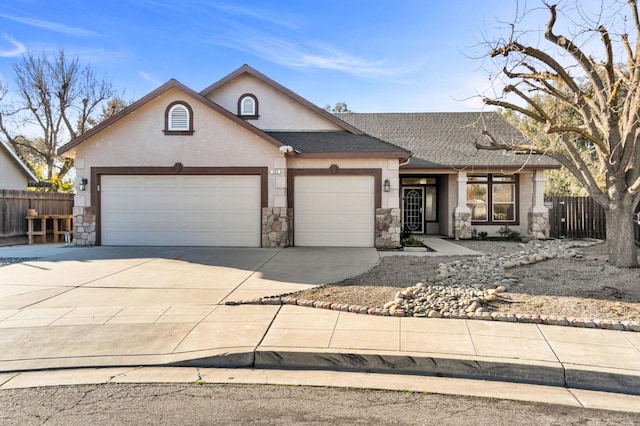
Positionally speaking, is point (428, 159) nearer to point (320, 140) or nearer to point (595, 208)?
point (320, 140)

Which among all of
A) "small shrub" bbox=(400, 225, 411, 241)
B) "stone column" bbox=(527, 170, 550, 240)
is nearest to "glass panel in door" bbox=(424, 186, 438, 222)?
"small shrub" bbox=(400, 225, 411, 241)

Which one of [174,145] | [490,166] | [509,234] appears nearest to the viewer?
[174,145]

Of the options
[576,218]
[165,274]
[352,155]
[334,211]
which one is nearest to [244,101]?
[352,155]

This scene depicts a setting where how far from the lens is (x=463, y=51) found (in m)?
9.06

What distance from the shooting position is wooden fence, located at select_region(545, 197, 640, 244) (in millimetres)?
16656

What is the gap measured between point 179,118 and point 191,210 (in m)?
2.82

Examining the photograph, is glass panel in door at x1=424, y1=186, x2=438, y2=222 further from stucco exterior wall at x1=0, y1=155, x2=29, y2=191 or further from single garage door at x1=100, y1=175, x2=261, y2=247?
stucco exterior wall at x1=0, y1=155, x2=29, y2=191

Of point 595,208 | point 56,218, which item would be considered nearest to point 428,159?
point 595,208

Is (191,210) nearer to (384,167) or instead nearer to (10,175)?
(384,167)

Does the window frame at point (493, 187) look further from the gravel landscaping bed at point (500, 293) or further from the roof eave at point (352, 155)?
the gravel landscaping bed at point (500, 293)

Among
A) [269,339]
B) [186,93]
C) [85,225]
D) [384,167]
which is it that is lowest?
[269,339]

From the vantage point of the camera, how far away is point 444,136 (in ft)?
60.0

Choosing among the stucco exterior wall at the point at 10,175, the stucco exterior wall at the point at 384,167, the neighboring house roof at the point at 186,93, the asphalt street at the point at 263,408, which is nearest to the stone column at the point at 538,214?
the stucco exterior wall at the point at 384,167

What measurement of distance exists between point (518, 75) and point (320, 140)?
21.5 feet
